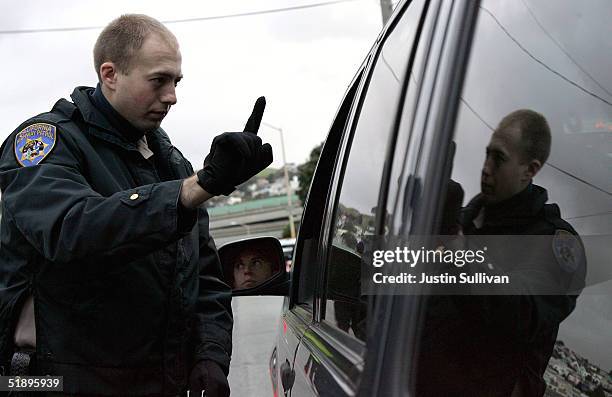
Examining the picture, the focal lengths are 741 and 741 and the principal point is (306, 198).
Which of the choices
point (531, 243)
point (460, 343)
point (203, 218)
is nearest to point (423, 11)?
point (531, 243)

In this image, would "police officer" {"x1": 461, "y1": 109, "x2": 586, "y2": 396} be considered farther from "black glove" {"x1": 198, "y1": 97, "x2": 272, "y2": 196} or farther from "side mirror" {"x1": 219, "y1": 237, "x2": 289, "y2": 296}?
"side mirror" {"x1": 219, "y1": 237, "x2": 289, "y2": 296}

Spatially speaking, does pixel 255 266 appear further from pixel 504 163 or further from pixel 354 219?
pixel 504 163

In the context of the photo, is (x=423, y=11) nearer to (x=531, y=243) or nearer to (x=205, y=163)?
(x=531, y=243)

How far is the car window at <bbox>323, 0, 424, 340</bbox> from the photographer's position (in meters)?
1.33

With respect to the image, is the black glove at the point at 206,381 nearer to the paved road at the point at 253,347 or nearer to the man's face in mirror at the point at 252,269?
the man's face in mirror at the point at 252,269

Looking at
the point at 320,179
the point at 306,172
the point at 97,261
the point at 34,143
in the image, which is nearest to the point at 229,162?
the point at 97,261

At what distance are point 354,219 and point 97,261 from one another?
826 millimetres

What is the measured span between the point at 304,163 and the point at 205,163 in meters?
79.8

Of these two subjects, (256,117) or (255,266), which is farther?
(255,266)

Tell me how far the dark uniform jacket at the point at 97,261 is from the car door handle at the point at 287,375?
385 mm

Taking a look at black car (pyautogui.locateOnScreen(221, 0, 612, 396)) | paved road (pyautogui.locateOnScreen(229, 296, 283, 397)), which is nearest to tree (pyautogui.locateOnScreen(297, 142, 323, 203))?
paved road (pyautogui.locateOnScreen(229, 296, 283, 397))

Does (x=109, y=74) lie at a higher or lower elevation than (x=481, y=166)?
higher

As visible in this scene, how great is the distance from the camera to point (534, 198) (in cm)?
100

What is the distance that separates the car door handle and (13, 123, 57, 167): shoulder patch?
2.94 feet
